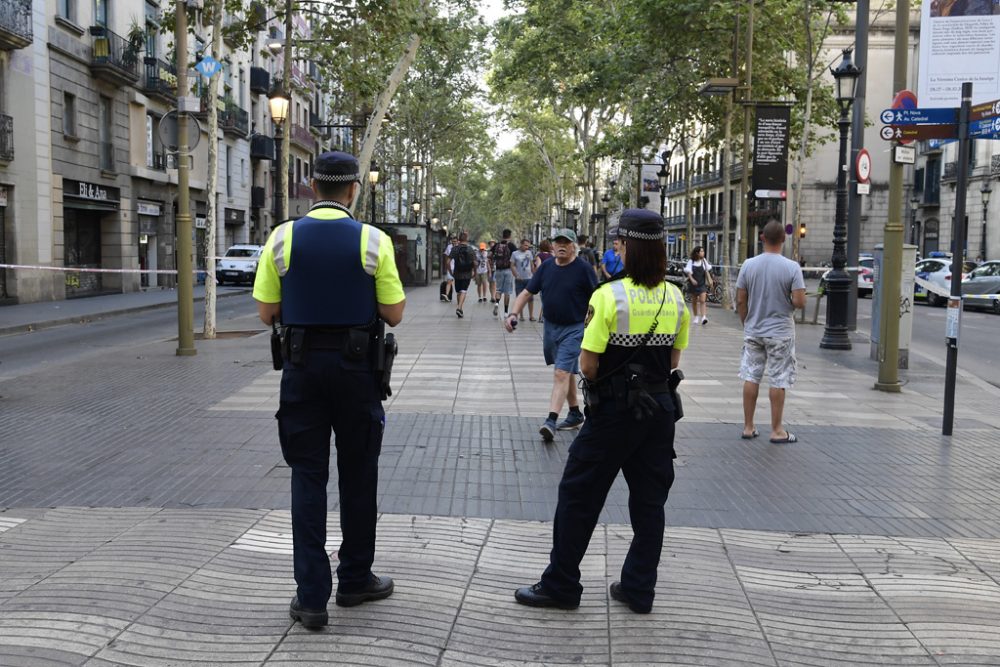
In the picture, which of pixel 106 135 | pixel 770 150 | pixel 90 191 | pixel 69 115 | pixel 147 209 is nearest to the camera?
pixel 770 150

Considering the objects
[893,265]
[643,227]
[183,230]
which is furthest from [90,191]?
[643,227]

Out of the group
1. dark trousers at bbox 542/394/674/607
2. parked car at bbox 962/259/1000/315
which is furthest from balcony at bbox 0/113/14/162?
parked car at bbox 962/259/1000/315

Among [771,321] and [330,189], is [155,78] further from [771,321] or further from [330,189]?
[330,189]

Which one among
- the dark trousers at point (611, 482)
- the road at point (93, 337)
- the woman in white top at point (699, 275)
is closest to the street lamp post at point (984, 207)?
the woman in white top at point (699, 275)

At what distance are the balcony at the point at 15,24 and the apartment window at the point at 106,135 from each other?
554 centimetres

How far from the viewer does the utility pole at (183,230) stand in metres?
12.9

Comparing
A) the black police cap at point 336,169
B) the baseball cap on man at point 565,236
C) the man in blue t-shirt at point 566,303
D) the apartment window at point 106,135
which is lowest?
the man in blue t-shirt at point 566,303

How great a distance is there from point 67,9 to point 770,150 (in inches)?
760

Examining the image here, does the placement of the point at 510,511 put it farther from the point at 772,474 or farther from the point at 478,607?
the point at 772,474

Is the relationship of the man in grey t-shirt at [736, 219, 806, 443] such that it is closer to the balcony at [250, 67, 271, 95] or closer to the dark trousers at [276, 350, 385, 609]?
the dark trousers at [276, 350, 385, 609]

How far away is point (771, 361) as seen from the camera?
25.5ft

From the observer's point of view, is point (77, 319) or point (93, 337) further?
point (77, 319)

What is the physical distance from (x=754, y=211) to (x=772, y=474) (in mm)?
54746

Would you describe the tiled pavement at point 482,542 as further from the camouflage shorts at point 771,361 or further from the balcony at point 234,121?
the balcony at point 234,121
